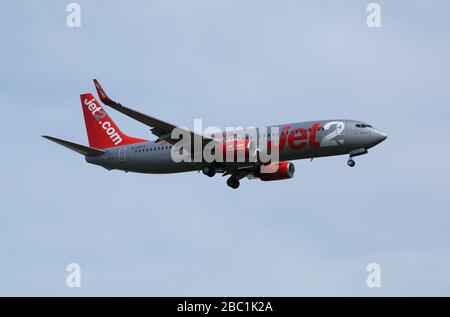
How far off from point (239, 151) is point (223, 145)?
5.49 ft

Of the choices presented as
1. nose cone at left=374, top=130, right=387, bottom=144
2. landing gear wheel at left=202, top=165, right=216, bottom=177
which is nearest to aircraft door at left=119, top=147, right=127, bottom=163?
landing gear wheel at left=202, top=165, right=216, bottom=177

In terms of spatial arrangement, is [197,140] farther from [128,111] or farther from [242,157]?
[128,111]

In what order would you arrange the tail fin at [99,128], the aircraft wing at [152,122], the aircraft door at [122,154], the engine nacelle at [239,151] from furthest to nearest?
1. the tail fin at [99,128]
2. the aircraft door at [122,154]
3. the engine nacelle at [239,151]
4. the aircraft wing at [152,122]

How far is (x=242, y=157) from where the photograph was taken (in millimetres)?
61688

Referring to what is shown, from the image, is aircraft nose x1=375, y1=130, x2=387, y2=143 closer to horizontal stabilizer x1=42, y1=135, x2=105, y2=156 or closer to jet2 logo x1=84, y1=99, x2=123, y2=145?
jet2 logo x1=84, y1=99, x2=123, y2=145

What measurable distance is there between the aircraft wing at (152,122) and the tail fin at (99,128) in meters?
7.26

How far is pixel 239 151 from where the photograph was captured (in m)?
61.8

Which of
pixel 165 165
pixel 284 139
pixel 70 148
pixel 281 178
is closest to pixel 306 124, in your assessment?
pixel 284 139

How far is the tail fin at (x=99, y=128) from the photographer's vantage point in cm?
7050

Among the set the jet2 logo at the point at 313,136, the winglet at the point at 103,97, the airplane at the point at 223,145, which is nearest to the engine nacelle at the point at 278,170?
the airplane at the point at 223,145

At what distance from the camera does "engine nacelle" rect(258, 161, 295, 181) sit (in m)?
66.6

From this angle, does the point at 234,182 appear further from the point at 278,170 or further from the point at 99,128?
the point at 99,128

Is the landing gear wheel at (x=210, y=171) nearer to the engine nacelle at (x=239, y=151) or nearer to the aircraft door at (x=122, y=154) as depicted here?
the engine nacelle at (x=239, y=151)

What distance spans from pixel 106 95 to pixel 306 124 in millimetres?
14573
